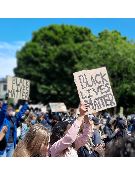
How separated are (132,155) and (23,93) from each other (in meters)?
11.8

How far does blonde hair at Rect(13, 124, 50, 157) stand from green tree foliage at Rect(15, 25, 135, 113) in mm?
43944

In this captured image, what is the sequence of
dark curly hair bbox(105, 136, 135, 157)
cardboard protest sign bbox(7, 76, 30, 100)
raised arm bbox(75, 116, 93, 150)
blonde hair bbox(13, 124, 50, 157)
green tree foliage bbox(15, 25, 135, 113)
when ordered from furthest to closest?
green tree foliage bbox(15, 25, 135, 113) → cardboard protest sign bbox(7, 76, 30, 100) → raised arm bbox(75, 116, 93, 150) → blonde hair bbox(13, 124, 50, 157) → dark curly hair bbox(105, 136, 135, 157)

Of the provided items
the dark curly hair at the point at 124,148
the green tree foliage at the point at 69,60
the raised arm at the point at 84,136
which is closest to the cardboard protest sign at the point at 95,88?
the raised arm at the point at 84,136

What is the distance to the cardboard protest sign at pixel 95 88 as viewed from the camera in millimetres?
8086

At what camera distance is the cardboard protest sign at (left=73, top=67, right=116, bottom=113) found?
809cm

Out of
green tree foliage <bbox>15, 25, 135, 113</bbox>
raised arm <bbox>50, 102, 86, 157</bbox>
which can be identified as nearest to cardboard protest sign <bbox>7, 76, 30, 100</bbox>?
raised arm <bbox>50, 102, 86, 157</bbox>

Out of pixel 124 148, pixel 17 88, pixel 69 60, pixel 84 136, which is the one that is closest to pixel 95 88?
pixel 84 136

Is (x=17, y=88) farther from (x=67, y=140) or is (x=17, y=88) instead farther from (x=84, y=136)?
(x=67, y=140)

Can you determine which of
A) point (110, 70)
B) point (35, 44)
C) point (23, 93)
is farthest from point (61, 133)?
point (35, 44)

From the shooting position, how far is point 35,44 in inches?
2625

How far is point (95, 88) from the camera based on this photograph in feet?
27.7

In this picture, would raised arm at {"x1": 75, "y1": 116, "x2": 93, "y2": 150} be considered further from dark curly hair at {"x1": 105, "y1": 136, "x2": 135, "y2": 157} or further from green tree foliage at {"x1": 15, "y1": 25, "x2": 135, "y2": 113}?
green tree foliage at {"x1": 15, "y1": 25, "x2": 135, "y2": 113}

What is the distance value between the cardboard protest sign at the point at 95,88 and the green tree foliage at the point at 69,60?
135ft

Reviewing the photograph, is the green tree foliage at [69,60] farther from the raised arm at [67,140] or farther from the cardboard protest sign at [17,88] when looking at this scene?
the raised arm at [67,140]
